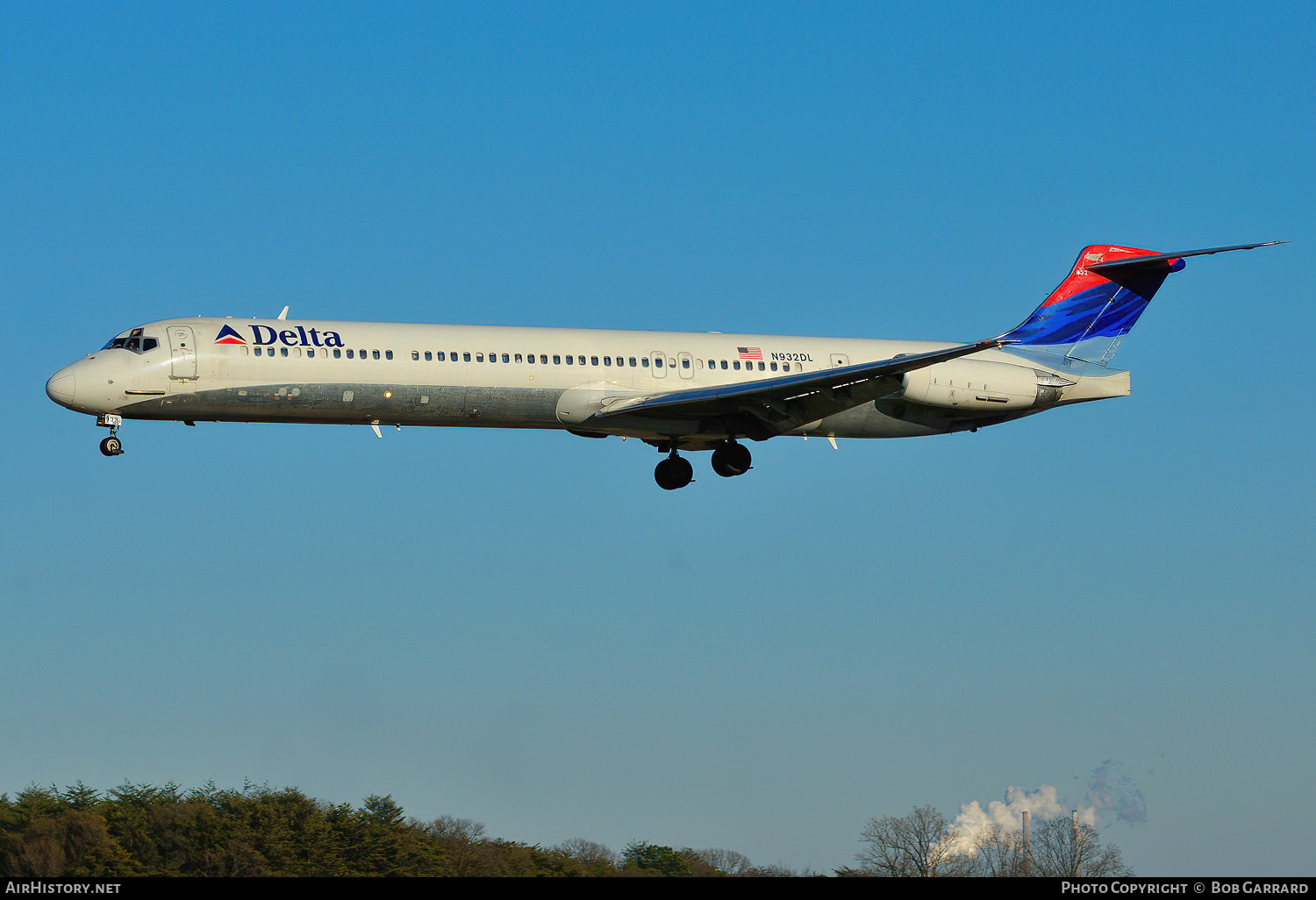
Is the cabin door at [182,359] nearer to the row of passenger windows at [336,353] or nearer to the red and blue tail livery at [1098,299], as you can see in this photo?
the row of passenger windows at [336,353]

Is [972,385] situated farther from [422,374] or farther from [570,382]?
[422,374]

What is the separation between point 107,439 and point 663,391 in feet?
40.4

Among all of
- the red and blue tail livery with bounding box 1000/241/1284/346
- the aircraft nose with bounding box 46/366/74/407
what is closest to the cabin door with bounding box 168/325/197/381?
the aircraft nose with bounding box 46/366/74/407

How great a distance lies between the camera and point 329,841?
40.1 metres

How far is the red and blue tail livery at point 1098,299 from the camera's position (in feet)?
140

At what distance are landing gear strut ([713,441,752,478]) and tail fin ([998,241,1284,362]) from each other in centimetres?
816

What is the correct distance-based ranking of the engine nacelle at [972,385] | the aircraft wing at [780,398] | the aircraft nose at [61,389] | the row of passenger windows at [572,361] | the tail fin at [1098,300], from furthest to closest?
the tail fin at [1098,300], the engine nacelle at [972,385], the aircraft wing at [780,398], the row of passenger windows at [572,361], the aircraft nose at [61,389]

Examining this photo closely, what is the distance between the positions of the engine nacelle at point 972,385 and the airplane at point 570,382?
4 cm

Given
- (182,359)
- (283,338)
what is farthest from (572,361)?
(182,359)

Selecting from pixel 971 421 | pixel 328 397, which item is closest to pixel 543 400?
pixel 328 397

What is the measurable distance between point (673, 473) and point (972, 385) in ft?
25.3

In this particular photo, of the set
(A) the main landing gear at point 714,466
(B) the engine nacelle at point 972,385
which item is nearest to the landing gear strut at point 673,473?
(A) the main landing gear at point 714,466
